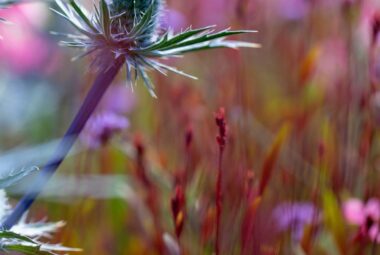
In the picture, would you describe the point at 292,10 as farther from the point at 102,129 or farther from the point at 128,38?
the point at 128,38

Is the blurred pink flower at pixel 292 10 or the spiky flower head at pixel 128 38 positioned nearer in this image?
the spiky flower head at pixel 128 38

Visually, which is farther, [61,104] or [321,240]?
[61,104]

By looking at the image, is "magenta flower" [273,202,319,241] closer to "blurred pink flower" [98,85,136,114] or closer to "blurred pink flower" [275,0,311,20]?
"blurred pink flower" [98,85,136,114]

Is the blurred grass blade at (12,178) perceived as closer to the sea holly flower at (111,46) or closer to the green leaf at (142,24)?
the sea holly flower at (111,46)

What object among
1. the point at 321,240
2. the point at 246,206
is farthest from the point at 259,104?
the point at 246,206

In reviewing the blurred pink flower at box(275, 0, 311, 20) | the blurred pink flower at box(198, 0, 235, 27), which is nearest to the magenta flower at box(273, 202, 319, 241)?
the blurred pink flower at box(275, 0, 311, 20)

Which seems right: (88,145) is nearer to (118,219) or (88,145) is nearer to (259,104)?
(118,219)

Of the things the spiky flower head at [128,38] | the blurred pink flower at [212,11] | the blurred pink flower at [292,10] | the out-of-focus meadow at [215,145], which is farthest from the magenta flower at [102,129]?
the blurred pink flower at [212,11]
